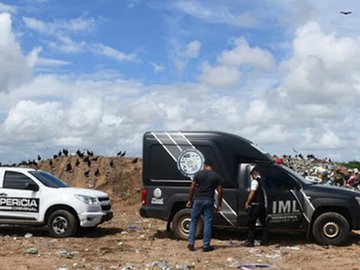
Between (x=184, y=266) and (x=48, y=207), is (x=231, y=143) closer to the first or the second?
(x=184, y=266)

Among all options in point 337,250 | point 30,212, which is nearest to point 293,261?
point 337,250

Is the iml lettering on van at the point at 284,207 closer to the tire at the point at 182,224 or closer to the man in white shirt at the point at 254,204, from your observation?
the man in white shirt at the point at 254,204

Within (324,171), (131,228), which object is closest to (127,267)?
(131,228)

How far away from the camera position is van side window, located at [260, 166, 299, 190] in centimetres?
1227

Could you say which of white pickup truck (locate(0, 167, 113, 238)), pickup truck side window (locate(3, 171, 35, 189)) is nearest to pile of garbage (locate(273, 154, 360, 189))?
white pickup truck (locate(0, 167, 113, 238))

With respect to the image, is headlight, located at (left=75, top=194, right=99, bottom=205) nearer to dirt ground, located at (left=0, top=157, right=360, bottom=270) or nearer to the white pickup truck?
the white pickup truck

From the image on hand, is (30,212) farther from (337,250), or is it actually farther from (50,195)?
(337,250)

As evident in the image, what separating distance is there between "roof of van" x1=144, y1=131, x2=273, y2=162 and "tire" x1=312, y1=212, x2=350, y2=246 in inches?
68.9

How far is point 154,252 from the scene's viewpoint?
11.4 meters

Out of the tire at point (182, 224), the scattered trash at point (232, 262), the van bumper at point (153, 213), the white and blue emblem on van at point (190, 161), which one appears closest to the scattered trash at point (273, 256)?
the scattered trash at point (232, 262)

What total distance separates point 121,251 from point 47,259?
5.51 feet

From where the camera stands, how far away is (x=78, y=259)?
10445mm

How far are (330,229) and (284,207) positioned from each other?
42.3 inches

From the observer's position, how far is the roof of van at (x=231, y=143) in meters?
12.5
